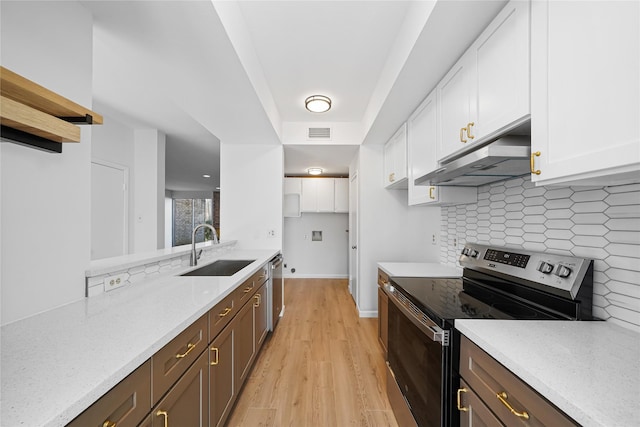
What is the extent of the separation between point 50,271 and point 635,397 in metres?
1.90

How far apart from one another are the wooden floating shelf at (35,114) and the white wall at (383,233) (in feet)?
9.62

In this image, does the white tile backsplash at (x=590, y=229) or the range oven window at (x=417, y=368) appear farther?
the range oven window at (x=417, y=368)

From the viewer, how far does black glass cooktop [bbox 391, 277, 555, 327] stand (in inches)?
45.5

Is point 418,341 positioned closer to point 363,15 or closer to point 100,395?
point 100,395

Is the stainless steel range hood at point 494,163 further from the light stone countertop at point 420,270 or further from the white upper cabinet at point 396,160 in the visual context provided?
the white upper cabinet at point 396,160

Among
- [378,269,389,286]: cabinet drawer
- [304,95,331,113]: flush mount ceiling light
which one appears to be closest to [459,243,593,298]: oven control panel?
[378,269,389,286]: cabinet drawer

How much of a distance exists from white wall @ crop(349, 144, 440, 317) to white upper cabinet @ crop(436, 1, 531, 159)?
5.70ft

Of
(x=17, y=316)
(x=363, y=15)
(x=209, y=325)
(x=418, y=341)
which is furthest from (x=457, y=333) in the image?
(x=363, y=15)

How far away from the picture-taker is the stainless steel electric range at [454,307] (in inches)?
43.4

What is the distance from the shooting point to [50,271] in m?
1.10

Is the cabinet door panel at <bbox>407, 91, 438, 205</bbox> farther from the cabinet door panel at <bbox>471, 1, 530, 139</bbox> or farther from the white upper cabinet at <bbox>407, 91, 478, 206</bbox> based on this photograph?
the cabinet door panel at <bbox>471, 1, 530, 139</bbox>

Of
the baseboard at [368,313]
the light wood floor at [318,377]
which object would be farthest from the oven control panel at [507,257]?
the baseboard at [368,313]

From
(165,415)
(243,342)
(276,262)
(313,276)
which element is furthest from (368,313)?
(165,415)

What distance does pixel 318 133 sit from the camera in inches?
139
